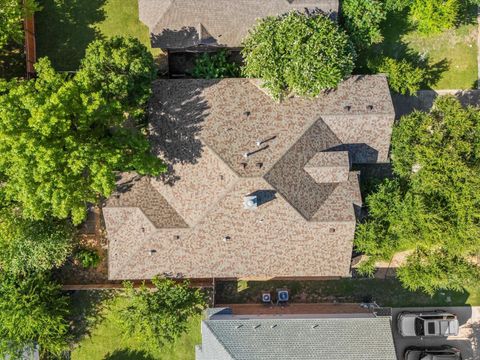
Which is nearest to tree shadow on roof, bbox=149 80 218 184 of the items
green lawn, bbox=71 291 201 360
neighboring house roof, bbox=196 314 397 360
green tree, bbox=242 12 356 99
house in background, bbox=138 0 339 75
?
house in background, bbox=138 0 339 75

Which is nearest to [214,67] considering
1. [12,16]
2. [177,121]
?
[177,121]

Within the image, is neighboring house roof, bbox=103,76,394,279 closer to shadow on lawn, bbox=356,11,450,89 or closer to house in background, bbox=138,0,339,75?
house in background, bbox=138,0,339,75

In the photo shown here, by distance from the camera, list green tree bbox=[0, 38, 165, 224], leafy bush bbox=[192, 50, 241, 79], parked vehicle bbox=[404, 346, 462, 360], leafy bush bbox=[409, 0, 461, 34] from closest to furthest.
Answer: green tree bbox=[0, 38, 165, 224]
leafy bush bbox=[409, 0, 461, 34]
leafy bush bbox=[192, 50, 241, 79]
parked vehicle bbox=[404, 346, 462, 360]

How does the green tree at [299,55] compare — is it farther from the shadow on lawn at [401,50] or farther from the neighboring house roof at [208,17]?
the shadow on lawn at [401,50]

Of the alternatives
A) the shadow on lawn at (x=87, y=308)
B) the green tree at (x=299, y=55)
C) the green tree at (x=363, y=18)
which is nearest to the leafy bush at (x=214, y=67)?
the green tree at (x=299, y=55)

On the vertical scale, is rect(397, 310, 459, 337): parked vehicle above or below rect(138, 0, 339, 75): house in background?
below

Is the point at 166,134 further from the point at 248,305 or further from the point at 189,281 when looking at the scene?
the point at 248,305

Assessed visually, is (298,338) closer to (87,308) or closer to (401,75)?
(87,308)
